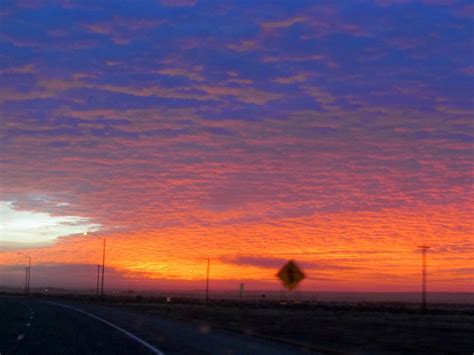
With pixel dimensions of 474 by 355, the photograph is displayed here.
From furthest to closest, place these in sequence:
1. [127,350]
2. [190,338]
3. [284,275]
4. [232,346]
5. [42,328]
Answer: [42,328]
[190,338]
[284,275]
[232,346]
[127,350]

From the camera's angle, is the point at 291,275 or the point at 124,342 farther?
the point at 291,275

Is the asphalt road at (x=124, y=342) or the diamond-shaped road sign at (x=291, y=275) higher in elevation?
the diamond-shaped road sign at (x=291, y=275)

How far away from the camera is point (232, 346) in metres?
26.5

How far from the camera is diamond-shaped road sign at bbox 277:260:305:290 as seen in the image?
1125 inches

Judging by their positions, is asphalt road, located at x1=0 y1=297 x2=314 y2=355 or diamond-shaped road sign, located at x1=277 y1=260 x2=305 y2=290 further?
diamond-shaped road sign, located at x1=277 y1=260 x2=305 y2=290

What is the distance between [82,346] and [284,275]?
8.19 meters

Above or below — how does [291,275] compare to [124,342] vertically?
above

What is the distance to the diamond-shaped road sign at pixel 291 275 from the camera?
28.6m

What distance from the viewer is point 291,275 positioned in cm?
2867

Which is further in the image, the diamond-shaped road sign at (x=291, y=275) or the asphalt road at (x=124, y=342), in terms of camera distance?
the diamond-shaped road sign at (x=291, y=275)

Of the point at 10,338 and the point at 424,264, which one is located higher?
the point at 424,264

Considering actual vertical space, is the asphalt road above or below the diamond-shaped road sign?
below

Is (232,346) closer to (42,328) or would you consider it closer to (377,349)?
(377,349)

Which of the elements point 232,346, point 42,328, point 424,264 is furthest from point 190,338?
point 424,264
